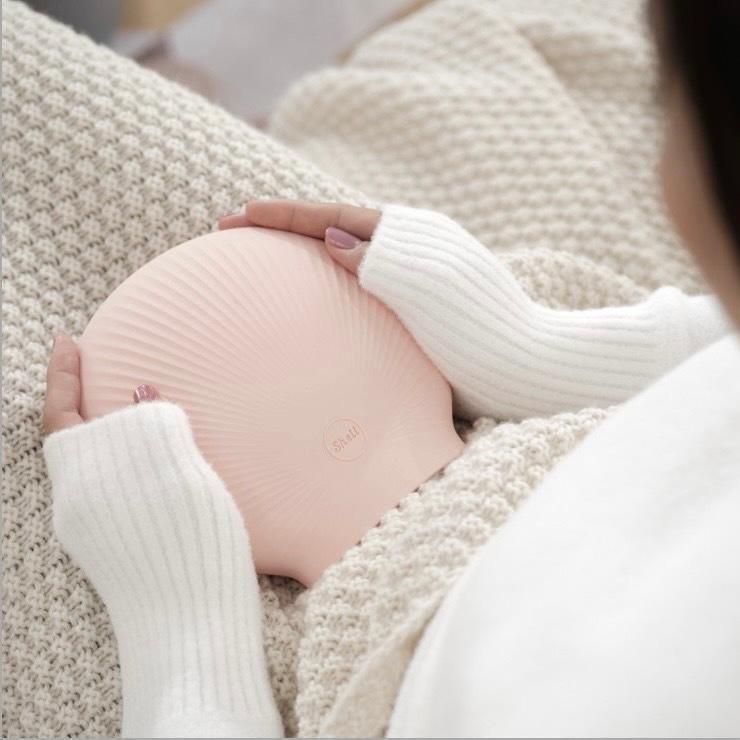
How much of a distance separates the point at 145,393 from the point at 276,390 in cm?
10

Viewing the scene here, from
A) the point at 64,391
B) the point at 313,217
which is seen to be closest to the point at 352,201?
the point at 313,217

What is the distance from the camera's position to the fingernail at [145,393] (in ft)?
2.54

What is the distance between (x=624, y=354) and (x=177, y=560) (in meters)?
0.39

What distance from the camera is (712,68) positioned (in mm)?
393

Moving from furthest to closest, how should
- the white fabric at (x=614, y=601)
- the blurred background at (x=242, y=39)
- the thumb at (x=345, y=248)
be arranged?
the blurred background at (x=242, y=39) → the thumb at (x=345, y=248) → the white fabric at (x=614, y=601)

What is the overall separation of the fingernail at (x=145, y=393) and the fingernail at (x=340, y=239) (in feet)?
0.61

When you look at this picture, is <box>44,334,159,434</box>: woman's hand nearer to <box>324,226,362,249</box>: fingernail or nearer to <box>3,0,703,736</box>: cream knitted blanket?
<box>3,0,703,736</box>: cream knitted blanket

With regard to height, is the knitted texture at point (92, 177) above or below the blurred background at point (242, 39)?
above

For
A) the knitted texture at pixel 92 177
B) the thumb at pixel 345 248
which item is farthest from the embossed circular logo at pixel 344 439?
the knitted texture at pixel 92 177

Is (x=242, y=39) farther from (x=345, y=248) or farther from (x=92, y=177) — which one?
(x=345, y=248)

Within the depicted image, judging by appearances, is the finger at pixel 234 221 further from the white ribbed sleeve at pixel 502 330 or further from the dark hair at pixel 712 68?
the dark hair at pixel 712 68

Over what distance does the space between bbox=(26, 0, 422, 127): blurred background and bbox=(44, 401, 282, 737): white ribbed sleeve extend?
1127 millimetres

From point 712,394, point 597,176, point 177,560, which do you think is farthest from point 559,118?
point 177,560

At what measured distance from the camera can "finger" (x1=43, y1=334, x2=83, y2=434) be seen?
0.79 m
